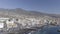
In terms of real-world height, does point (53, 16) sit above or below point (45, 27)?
above

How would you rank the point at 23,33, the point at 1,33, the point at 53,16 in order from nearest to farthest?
the point at 1,33 → the point at 23,33 → the point at 53,16

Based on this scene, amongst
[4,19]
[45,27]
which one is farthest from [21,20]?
[45,27]

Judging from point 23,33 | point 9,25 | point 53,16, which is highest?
point 53,16

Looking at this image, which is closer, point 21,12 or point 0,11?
point 0,11

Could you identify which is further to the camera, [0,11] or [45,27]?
[45,27]

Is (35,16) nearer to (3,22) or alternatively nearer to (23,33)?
(23,33)

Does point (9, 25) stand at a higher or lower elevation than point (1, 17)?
lower

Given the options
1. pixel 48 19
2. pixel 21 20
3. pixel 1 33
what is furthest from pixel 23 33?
pixel 48 19

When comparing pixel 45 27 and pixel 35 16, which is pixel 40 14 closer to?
pixel 35 16

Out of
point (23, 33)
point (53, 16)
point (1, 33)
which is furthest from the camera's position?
point (53, 16)
